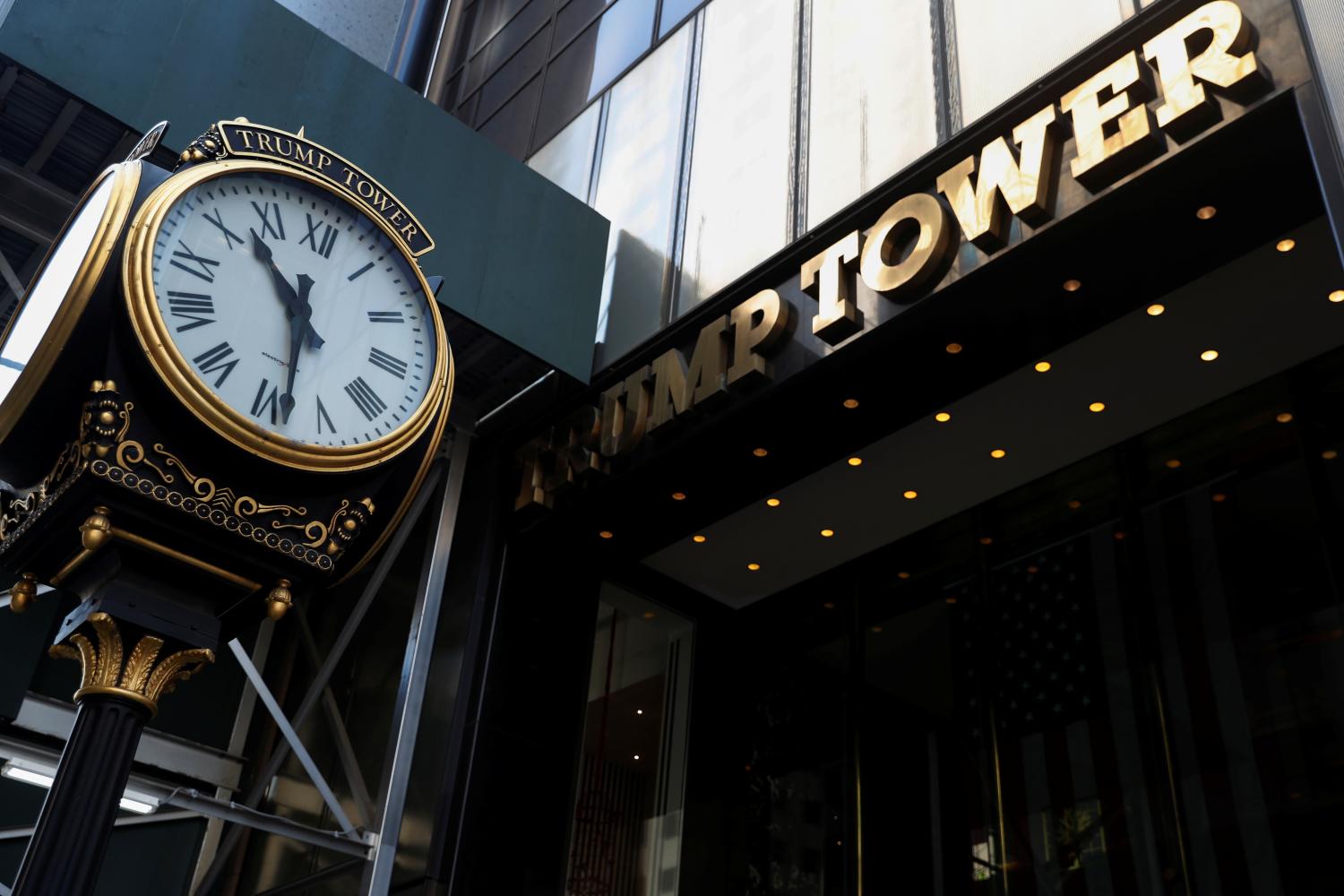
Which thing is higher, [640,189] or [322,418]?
[640,189]

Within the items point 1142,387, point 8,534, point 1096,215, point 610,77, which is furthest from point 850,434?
point 8,534

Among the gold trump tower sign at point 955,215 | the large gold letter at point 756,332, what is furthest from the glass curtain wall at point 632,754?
the large gold letter at point 756,332

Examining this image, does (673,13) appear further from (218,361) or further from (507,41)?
(218,361)

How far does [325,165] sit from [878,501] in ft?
21.9

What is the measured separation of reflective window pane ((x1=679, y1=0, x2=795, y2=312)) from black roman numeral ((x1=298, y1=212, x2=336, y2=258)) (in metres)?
5.59

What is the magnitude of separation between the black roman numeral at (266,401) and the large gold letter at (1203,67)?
4756 mm

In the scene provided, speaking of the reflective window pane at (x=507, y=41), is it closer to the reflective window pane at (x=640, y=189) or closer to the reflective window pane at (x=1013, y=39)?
the reflective window pane at (x=640, y=189)

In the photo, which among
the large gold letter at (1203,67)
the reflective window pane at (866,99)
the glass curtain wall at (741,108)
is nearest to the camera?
the large gold letter at (1203,67)

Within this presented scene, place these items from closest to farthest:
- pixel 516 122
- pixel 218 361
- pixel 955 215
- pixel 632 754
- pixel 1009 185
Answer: pixel 218 361 → pixel 1009 185 → pixel 955 215 → pixel 632 754 → pixel 516 122

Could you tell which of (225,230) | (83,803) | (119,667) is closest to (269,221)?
(225,230)

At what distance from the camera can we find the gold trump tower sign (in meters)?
6.14

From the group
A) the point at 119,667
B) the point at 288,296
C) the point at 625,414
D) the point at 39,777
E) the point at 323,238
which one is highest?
the point at 625,414

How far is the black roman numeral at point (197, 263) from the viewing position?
326 centimetres

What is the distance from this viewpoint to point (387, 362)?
363cm
